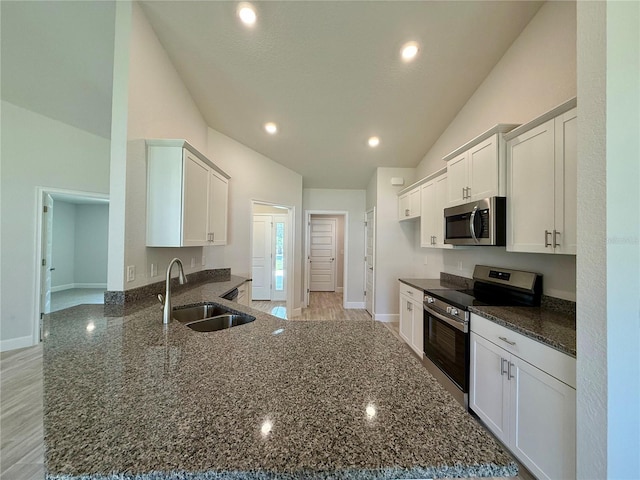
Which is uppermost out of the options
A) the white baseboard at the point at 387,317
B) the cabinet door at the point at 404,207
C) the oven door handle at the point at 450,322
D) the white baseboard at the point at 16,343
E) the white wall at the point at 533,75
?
the white wall at the point at 533,75

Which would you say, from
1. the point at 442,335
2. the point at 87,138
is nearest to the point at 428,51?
the point at 442,335

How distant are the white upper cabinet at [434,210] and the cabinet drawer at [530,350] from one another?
47.8 inches

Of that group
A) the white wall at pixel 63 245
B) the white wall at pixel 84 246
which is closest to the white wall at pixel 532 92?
the white wall at pixel 84 246

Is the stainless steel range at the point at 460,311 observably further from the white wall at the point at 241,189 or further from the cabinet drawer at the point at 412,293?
the white wall at the point at 241,189

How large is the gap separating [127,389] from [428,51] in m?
3.27

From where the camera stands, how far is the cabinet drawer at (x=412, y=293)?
2844mm

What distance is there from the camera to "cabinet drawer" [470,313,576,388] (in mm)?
1233

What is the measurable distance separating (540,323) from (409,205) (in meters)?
2.61

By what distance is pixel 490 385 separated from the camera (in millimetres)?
1734

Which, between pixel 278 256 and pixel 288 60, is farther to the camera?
pixel 278 256

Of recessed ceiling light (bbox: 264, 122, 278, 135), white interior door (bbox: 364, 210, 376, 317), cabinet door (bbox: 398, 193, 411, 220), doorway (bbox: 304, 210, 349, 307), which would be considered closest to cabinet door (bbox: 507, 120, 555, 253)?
cabinet door (bbox: 398, 193, 411, 220)

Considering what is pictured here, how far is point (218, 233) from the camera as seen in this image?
2961 millimetres

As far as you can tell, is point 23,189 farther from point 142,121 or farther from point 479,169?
point 479,169

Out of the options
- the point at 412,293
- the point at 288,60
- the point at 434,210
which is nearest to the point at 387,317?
the point at 412,293
